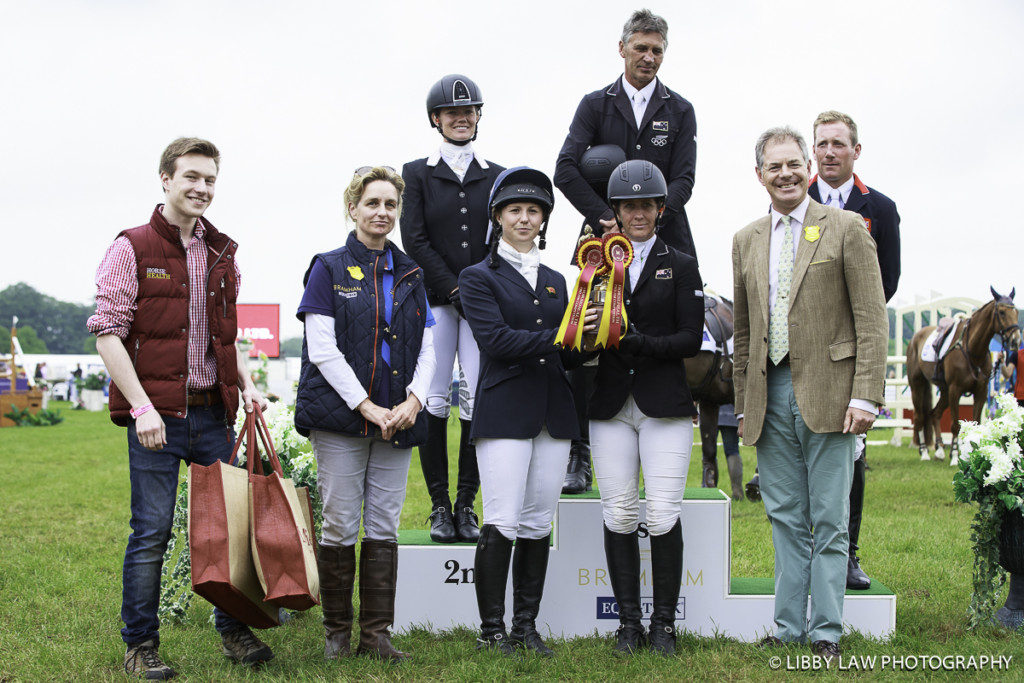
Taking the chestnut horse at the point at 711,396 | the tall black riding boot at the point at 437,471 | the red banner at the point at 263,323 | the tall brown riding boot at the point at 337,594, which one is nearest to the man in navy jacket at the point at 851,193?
the tall black riding boot at the point at 437,471

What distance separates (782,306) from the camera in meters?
3.96

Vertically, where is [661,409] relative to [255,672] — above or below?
above

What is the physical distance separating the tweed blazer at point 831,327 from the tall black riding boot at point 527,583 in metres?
1.08

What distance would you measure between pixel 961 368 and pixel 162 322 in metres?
11.4

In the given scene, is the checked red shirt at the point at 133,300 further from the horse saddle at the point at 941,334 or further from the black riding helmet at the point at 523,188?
the horse saddle at the point at 941,334

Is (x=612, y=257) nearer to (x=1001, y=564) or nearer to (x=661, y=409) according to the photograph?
(x=661, y=409)

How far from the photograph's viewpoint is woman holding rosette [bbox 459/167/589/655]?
3.73m

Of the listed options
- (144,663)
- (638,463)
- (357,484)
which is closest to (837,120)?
(638,463)

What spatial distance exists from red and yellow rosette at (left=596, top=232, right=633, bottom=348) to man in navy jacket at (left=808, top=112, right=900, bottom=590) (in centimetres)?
139

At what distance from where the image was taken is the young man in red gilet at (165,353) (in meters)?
3.47

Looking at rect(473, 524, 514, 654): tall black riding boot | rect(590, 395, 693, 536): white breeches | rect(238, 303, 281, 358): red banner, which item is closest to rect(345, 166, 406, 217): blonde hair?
rect(590, 395, 693, 536): white breeches

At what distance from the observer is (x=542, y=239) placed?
4.06 metres

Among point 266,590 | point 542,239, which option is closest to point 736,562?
point 542,239

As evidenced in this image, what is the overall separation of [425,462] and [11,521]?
565cm
